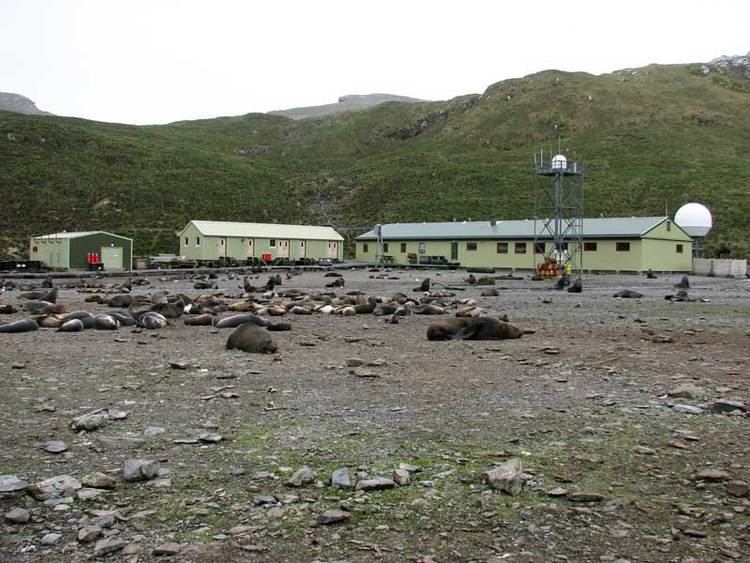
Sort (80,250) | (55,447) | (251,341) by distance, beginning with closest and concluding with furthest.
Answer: (55,447)
(251,341)
(80,250)

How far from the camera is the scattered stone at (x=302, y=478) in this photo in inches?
187

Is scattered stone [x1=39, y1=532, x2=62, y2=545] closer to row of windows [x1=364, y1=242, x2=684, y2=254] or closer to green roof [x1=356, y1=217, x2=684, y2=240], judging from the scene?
green roof [x1=356, y1=217, x2=684, y2=240]

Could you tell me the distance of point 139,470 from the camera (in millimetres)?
4816

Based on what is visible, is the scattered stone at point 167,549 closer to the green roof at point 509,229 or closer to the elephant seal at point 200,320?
the elephant seal at point 200,320

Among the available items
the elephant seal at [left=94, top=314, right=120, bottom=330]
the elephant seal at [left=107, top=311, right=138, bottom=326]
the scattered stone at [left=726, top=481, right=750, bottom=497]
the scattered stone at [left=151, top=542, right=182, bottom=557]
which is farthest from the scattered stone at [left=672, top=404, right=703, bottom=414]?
the elephant seal at [left=107, top=311, right=138, bottom=326]

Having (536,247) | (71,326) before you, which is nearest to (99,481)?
(71,326)

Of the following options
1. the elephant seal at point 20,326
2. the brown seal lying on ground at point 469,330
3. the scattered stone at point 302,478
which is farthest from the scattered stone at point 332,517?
the elephant seal at point 20,326

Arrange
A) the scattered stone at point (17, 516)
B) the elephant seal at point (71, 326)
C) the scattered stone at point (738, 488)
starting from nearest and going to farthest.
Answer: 1. the scattered stone at point (17, 516)
2. the scattered stone at point (738, 488)
3. the elephant seal at point (71, 326)

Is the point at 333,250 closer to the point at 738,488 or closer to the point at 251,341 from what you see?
the point at 251,341

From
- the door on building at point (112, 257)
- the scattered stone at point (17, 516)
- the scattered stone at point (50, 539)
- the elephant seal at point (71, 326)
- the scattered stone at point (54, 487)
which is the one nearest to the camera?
the scattered stone at point (50, 539)

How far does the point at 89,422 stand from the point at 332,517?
288 cm

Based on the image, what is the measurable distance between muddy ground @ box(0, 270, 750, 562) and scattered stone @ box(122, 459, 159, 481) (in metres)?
0.08

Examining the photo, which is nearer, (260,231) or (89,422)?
(89,422)

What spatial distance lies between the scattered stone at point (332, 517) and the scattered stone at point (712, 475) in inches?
98.4
